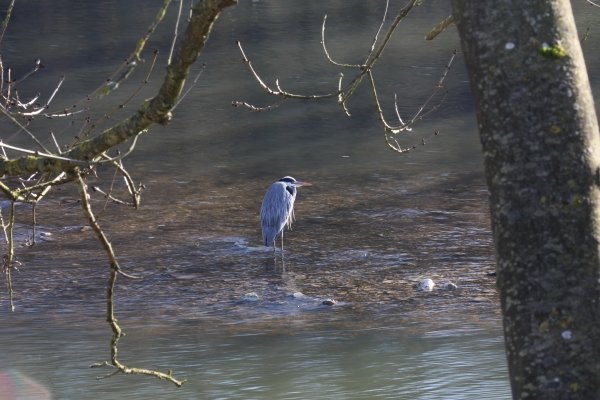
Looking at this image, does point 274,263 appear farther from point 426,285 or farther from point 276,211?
point 426,285

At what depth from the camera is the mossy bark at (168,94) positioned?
2.36 metres

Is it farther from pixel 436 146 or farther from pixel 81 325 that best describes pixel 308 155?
pixel 81 325

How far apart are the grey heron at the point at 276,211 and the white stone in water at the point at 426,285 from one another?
1535 mm

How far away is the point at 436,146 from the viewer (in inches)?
436

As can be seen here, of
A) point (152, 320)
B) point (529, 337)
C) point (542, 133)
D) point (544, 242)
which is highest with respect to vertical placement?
point (542, 133)

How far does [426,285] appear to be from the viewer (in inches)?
241

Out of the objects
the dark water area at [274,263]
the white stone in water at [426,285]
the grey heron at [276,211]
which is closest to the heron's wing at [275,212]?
the grey heron at [276,211]

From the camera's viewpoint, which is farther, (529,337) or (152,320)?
(152,320)

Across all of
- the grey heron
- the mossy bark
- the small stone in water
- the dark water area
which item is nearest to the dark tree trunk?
the mossy bark

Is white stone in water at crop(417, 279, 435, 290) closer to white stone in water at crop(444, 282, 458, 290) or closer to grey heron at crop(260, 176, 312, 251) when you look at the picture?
white stone in water at crop(444, 282, 458, 290)

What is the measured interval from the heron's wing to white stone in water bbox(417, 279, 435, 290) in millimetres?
1535

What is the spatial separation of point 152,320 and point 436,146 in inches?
245

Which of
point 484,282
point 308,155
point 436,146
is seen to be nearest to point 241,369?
point 484,282

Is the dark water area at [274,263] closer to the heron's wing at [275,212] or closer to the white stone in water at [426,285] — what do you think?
the white stone in water at [426,285]
